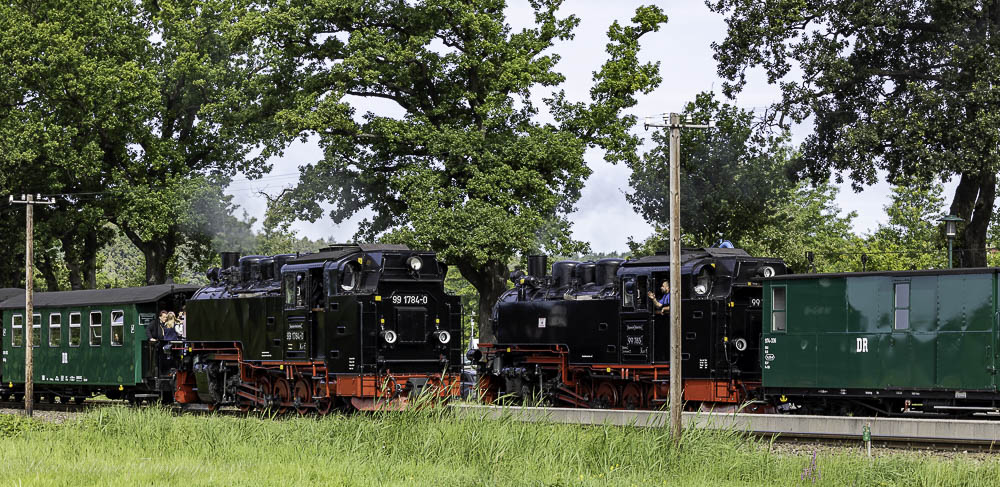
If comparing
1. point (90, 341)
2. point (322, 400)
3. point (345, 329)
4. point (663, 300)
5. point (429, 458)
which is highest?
point (663, 300)

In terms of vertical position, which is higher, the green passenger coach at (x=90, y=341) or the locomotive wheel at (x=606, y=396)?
the green passenger coach at (x=90, y=341)

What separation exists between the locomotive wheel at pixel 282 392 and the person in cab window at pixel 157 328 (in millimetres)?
5757

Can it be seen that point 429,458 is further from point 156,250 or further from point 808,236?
point 808,236

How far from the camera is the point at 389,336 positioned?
24.7 metres

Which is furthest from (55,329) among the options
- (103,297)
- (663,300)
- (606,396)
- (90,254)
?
(90,254)

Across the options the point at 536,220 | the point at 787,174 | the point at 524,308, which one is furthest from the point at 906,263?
the point at 524,308

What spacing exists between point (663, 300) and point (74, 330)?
18361 mm

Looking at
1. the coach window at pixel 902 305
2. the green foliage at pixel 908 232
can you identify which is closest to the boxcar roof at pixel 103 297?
the coach window at pixel 902 305

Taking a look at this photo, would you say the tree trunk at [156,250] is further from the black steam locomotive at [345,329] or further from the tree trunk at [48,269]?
the black steam locomotive at [345,329]

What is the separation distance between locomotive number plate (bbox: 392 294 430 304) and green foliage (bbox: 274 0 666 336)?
15337 millimetres

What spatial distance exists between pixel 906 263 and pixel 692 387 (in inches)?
1745

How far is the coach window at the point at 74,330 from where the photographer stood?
3397cm

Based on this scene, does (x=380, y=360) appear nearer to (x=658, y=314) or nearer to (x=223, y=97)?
(x=658, y=314)

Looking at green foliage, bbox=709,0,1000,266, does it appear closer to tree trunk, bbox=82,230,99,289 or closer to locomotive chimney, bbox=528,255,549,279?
locomotive chimney, bbox=528,255,549,279
